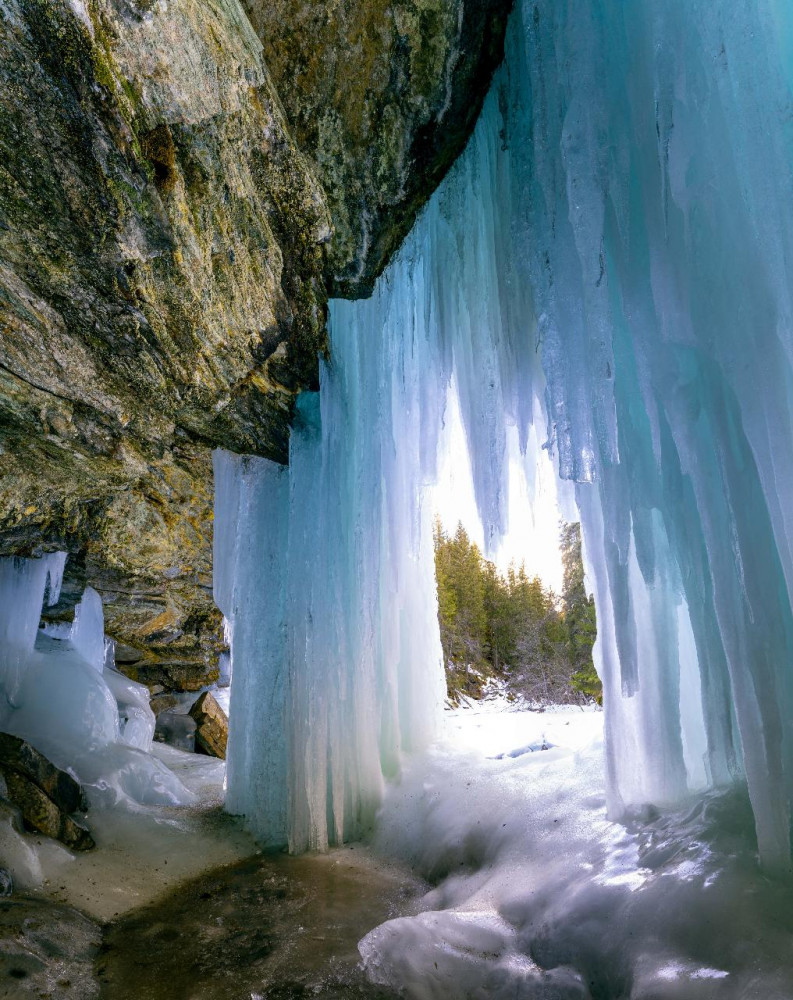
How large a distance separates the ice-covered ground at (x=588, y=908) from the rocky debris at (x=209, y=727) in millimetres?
6924

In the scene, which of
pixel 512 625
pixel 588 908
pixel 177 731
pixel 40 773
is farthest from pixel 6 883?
pixel 512 625

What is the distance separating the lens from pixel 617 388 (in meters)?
2.81

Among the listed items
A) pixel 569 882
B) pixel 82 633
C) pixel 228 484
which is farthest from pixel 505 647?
pixel 569 882

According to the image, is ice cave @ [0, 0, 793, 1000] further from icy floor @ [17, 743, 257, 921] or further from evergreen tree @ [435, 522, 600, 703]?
evergreen tree @ [435, 522, 600, 703]

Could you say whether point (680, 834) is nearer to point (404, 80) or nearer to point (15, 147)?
point (404, 80)

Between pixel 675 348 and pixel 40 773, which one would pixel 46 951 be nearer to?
pixel 40 773

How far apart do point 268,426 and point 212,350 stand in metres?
1.34

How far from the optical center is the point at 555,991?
215 cm

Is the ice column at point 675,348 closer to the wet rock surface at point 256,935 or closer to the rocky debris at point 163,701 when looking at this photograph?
the wet rock surface at point 256,935

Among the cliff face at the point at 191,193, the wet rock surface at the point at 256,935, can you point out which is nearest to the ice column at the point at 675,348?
the cliff face at the point at 191,193

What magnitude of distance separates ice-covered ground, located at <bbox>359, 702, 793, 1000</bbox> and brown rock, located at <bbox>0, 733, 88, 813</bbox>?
314cm

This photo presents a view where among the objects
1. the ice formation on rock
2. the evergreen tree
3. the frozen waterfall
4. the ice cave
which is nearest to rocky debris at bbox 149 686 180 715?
the ice formation on rock

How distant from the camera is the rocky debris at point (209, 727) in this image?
981 cm

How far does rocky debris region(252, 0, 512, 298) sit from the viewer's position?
2879 millimetres
